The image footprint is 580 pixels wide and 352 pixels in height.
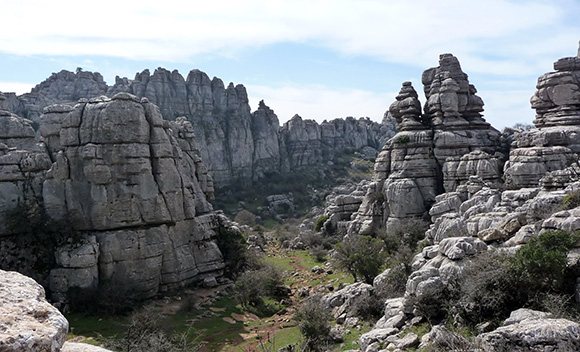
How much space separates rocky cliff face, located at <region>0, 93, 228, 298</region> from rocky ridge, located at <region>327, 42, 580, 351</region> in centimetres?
1783

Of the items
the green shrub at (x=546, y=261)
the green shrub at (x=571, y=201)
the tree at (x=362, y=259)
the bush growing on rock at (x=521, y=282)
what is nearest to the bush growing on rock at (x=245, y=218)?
the tree at (x=362, y=259)

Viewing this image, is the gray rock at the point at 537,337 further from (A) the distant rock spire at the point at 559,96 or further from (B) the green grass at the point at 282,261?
(A) the distant rock spire at the point at 559,96

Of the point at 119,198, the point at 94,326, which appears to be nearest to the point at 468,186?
the point at 119,198

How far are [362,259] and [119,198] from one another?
16.9m

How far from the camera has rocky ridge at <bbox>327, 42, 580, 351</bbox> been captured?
591 inches

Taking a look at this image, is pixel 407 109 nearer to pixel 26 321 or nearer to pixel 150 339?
pixel 150 339

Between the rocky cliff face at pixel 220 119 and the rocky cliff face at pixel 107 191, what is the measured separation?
5247 centimetres

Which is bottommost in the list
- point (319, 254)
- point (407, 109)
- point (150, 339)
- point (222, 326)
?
point (222, 326)

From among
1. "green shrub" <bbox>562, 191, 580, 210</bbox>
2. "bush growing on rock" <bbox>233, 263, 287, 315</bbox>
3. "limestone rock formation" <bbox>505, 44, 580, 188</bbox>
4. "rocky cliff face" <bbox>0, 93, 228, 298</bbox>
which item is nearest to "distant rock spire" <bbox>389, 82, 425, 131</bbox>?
"limestone rock formation" <bbox>505, 44, 580, 188</bbox>

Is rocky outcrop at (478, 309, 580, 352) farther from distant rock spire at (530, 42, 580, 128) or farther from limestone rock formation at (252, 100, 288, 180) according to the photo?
limestone rock formation at (252, 100, 288, 180)

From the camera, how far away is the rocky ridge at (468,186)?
15000 millimetres

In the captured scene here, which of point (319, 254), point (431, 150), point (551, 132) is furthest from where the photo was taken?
point (319, 254)

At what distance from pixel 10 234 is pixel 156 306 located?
10862 mm

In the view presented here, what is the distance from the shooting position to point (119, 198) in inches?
1157
